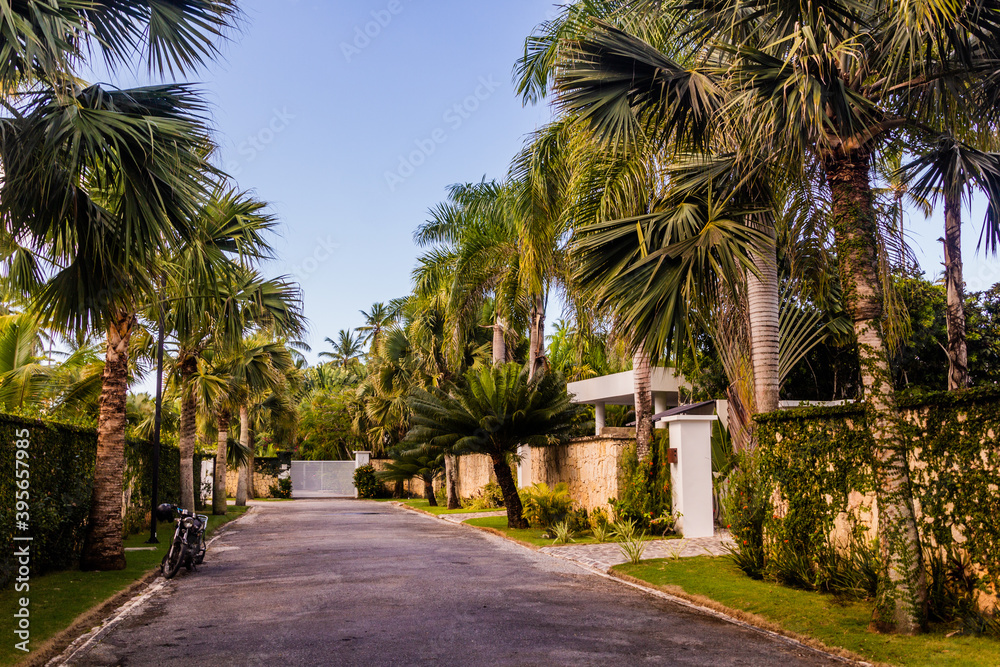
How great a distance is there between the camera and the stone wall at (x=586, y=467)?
1802cm

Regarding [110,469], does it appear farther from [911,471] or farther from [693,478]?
[911,471]

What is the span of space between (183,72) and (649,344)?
18.8 ft

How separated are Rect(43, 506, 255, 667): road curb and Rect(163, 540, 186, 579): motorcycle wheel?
140mm

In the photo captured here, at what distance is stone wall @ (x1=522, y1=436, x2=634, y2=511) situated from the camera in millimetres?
18016

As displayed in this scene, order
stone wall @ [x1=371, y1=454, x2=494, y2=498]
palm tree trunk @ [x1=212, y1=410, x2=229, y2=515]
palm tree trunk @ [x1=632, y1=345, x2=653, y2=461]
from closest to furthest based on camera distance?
palm tree trunk @ [x1=632, y1=345, x2=653, y2=461]
palm tree trunk @ [x1=212, y1=410, x2=229, y2=515]
stone wall @ [x1=371, y1=454, x2=494, y2=498]

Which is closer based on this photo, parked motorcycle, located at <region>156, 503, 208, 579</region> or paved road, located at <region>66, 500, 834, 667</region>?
paved road, located at <region>66, 500, 834, 667</region>

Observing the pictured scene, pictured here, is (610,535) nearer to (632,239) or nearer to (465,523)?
(465,523)

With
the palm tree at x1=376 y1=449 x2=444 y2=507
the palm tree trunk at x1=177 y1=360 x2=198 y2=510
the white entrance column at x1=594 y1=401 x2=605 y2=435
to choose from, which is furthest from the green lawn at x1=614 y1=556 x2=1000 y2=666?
the palm tree at x1=376 y1=449 x2=444 y2=507

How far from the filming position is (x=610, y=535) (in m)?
16.5

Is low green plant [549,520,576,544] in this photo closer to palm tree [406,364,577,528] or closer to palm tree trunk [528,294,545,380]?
palm tree [406,364,577,528]

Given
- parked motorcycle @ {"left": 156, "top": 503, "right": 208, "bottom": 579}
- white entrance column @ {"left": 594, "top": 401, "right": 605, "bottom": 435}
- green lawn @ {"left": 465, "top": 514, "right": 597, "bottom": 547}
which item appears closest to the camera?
parked motorcycle @ {"left": 156, "top": 503, "right": 208, "bottom": 579}

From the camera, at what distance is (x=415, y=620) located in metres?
8.09

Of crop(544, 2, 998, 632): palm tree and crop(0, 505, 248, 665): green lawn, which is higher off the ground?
crop(544, 2, 998, 632): palm tree

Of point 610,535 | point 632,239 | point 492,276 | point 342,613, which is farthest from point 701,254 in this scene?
point 492,276
